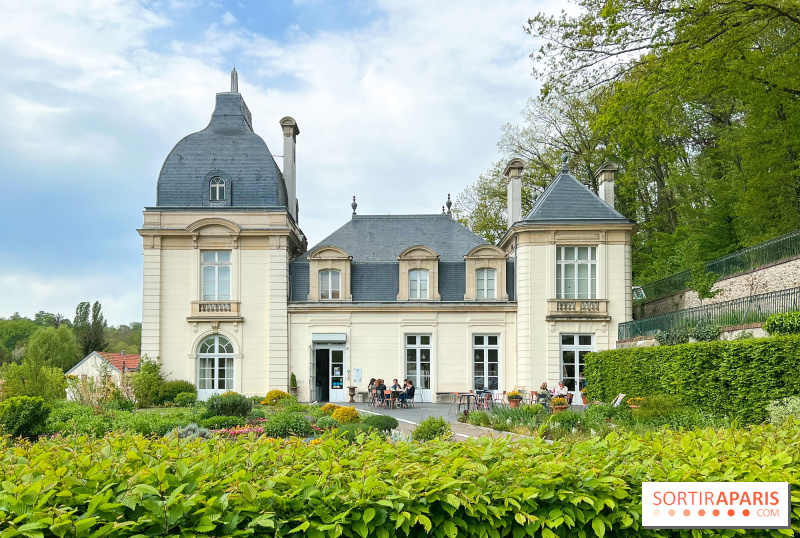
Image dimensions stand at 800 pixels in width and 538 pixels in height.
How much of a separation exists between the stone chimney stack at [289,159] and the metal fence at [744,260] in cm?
1584

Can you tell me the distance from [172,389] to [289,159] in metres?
10.8

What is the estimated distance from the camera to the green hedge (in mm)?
13104

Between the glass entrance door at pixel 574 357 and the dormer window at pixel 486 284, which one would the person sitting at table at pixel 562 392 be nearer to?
the glass entrance door at pixel 574 357

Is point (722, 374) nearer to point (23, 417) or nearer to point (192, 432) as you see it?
point (192, 432)

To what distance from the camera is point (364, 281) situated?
27.7 m

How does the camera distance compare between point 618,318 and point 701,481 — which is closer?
point 701,481

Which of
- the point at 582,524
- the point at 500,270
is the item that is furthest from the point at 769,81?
the point at 582,524

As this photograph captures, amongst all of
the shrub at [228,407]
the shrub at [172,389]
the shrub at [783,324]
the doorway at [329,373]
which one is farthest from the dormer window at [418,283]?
the shrub at [783,324]

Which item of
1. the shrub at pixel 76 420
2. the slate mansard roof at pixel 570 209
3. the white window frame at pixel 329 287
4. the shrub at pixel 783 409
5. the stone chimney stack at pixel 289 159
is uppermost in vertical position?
the stone chimney stack at pixel 289 159

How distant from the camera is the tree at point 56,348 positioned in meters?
52.9

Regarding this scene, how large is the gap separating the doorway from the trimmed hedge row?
2222cm

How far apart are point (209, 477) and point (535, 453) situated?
2.22m

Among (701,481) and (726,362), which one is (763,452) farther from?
(726,362)

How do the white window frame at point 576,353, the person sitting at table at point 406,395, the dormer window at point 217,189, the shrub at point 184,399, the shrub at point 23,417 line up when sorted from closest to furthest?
the shrub at point 23,417 < the shrub at point 184,399 < the person sitting at table at point 406,395 < the white window frame at point 576,353 < the dormer window at point 217,189
